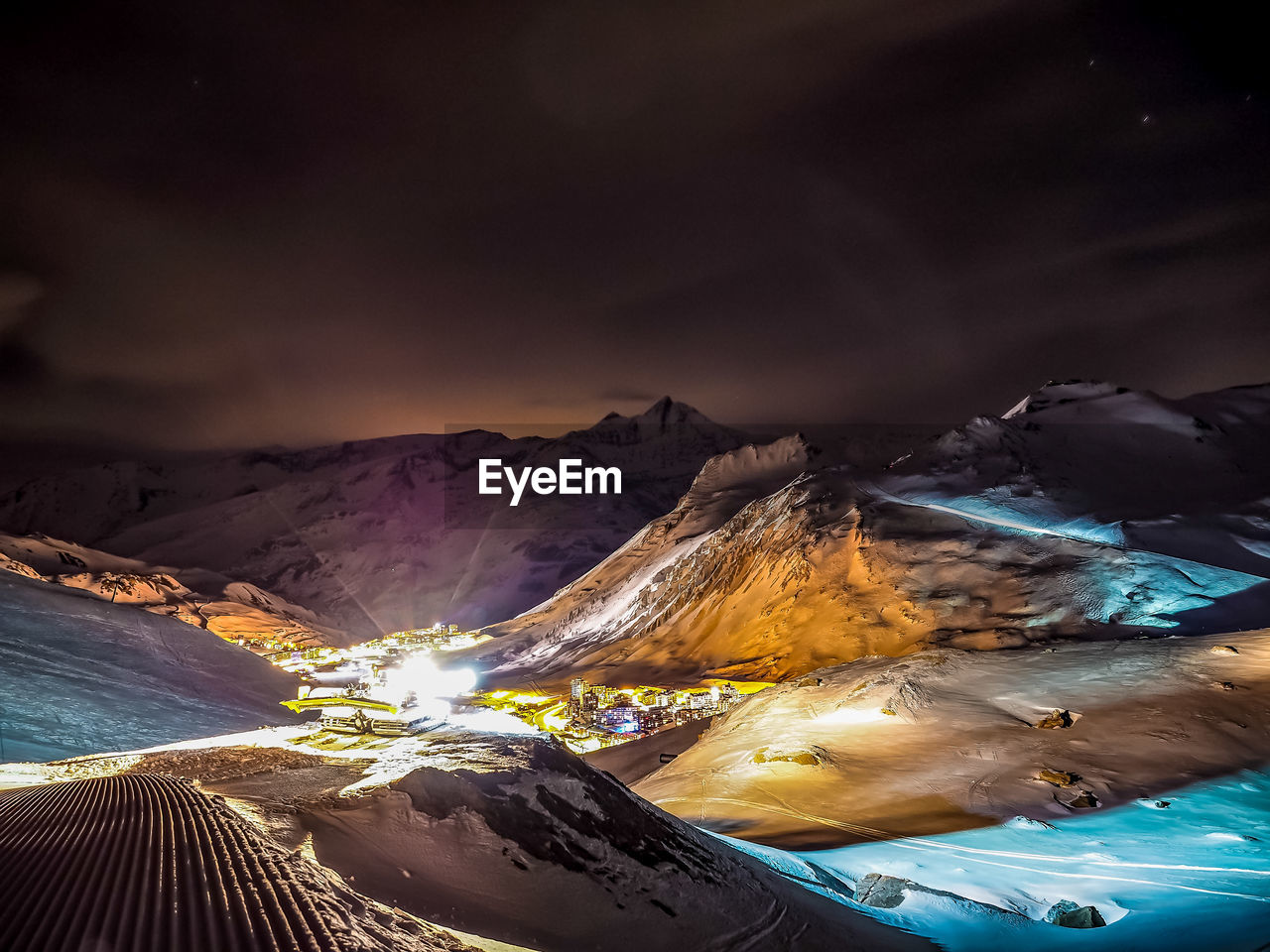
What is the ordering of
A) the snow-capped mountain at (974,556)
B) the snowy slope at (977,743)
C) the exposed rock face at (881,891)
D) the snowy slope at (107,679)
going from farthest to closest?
1. the snow-capped mountain at (974,556)
2. the snowy slope at (107,679)
3. the snowy slope at (977,743)
4. the exposed rock face at (881,891)

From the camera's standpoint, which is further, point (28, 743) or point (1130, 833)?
point (28, 743)

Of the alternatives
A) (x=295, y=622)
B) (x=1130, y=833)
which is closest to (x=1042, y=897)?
(x=1130, y=833)

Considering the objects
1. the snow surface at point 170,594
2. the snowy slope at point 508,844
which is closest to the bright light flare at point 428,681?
the snowy slope at point 508,844

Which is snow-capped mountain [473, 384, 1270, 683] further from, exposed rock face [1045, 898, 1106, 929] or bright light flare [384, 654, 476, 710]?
exposed rock face [1045, 898, 1106, 929]

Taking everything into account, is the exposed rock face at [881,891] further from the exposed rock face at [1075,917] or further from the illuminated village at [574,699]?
the illuminated village at [574,699]

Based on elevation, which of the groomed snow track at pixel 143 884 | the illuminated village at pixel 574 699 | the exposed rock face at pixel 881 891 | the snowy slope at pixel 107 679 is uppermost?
the groomed snow track at pixel 143 884

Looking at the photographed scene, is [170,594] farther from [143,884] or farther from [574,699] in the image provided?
[143,884]

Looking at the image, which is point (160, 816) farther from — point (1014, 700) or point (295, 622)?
point (295, 622)
